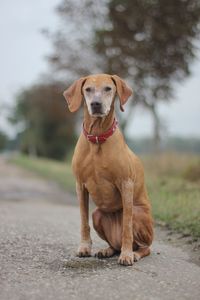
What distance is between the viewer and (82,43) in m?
28.0

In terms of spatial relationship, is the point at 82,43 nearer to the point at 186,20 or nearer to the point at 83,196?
the point at 186,20

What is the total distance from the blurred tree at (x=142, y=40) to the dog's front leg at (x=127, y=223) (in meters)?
13.6

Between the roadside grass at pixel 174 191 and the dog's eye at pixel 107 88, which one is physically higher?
the dog's eye at pixel 107 88

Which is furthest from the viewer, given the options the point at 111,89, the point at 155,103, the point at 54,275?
the point at 155,103

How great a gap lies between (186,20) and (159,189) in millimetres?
7920

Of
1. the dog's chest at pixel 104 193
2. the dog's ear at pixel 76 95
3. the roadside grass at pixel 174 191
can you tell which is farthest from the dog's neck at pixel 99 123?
the roadside grass at pixel 174 191

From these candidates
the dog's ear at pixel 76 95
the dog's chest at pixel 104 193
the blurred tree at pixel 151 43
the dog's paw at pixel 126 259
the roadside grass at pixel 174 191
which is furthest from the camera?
the blurred tree at pixel 151 43

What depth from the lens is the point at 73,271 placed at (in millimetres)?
6141

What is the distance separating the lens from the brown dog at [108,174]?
21.3 feet

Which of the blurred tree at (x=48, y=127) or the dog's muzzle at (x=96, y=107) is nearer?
the dog's muzzle at (x=96, y=107)

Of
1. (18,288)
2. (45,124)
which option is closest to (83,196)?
(18,288)

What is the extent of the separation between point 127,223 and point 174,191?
23.0ft

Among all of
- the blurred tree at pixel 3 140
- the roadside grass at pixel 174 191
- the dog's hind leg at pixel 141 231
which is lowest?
the blurred tree at pixel 3 140

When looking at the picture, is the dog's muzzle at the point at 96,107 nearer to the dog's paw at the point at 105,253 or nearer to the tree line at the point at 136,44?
the dog's paw at the point at 105,253
